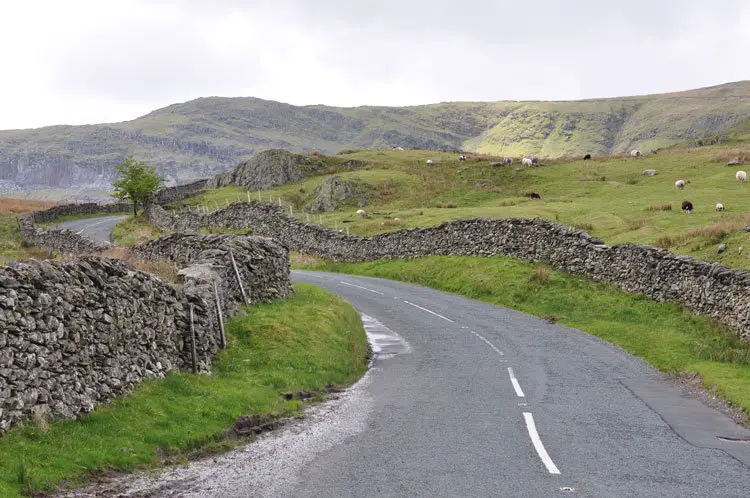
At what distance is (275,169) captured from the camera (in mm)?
Result: 86500

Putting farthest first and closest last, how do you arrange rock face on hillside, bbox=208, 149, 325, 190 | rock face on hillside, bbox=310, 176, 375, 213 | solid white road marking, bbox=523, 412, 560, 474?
rock face on hillside, bbox=208, 149, 325, 190, rock face on hillside, bbox=310, 176, 375, 213, solid white road marking, bbox=523, 412, 560, 474

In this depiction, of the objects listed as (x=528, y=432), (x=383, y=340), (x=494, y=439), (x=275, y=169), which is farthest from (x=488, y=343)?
(x=275, y=169)

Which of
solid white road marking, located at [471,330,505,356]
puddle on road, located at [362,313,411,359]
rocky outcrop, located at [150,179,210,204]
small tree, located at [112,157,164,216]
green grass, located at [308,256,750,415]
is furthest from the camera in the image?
rocky outcrop, located at [150,179,210,204]

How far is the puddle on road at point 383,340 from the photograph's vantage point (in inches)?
878

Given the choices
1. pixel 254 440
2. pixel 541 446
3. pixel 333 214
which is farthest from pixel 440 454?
pixel 333 214

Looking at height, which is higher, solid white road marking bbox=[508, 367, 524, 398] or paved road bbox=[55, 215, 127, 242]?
paved road bbox=[55, 215, 127, 242]

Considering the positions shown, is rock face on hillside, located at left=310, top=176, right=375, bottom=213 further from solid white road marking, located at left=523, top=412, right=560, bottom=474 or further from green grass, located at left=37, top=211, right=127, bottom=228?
solid white road marking, located at left=523, top=412, right=560, bottom=474

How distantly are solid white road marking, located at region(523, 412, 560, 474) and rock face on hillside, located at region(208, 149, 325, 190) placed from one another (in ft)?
241

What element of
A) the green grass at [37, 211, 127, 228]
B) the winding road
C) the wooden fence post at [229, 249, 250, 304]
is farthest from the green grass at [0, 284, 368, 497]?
the green grass at [37, 211, 127, 228]

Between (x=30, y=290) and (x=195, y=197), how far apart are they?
269ft

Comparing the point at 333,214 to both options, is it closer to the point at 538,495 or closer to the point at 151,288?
the point at 151,288

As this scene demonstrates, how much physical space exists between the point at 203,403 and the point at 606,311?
20.5 meters

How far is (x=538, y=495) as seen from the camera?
9.14 m

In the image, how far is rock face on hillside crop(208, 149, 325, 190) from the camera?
85.9 m
